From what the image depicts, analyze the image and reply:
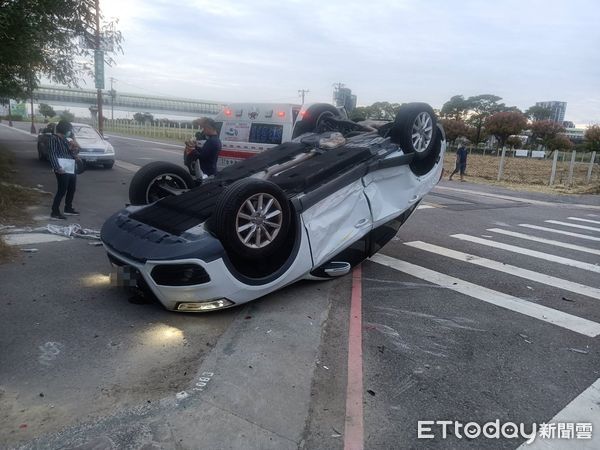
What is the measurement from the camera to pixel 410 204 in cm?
572

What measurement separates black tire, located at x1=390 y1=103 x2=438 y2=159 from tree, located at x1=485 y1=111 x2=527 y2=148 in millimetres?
61262

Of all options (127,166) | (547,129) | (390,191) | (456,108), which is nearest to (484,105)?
(456,108)

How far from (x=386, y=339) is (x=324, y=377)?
2.95 ft

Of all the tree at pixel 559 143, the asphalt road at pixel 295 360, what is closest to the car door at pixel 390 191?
the asphalt road at pixel 295 360

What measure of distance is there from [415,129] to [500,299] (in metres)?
2.23

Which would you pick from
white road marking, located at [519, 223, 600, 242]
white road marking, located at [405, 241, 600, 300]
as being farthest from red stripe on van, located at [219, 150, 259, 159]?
white road marking, located at [519, 223, 600, 242]

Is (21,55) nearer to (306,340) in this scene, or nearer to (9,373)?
(9,373)

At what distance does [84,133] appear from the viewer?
16359 mm

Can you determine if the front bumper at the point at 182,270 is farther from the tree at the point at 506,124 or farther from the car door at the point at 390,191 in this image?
the tree at the point at 506,124

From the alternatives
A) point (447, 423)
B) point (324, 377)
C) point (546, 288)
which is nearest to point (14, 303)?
point (324, 377)

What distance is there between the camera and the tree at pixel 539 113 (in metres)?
90.7

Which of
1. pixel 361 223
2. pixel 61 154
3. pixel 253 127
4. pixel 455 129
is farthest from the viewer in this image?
pixel 455 129

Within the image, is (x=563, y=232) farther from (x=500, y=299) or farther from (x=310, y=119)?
(x=310, y=119)

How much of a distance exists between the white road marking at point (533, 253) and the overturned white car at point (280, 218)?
2461 millimetres
